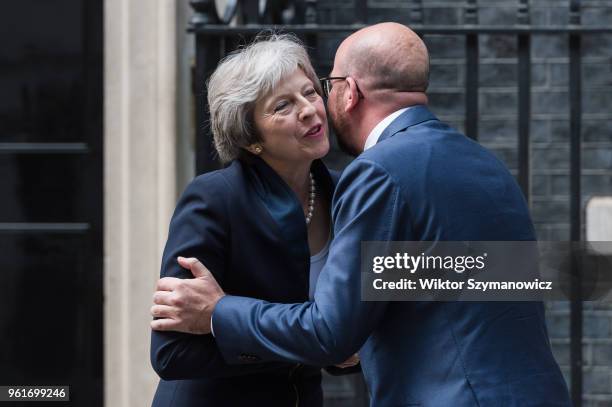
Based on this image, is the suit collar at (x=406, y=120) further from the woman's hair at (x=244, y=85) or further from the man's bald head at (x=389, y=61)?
the woman's hair at (x=244, y=85)

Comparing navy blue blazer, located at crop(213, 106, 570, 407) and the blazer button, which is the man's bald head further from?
the blazer button

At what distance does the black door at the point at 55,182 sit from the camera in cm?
457

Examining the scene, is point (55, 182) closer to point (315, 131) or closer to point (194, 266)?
point (315, 131)

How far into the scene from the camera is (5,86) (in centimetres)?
462

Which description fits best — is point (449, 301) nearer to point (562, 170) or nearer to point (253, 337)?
point (253, 337)

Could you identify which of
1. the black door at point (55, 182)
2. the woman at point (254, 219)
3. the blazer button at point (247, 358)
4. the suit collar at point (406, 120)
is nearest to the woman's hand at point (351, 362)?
the woman at point (254, 219)

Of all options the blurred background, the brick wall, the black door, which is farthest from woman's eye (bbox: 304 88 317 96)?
the black door

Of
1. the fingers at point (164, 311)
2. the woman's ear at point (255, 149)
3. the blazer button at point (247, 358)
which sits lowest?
the blazer button at point (247, 358)

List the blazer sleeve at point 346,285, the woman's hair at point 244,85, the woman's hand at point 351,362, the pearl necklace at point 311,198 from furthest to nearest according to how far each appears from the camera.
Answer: the woman's hand at point 351,362
the pearl necklace at point 311,198
the woman's hair at point 244,85
the blazer sleeve at point 346,285

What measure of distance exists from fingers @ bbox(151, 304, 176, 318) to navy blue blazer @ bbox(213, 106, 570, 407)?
0.19 meters

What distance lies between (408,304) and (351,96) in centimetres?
46

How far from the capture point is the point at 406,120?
2.42 metres

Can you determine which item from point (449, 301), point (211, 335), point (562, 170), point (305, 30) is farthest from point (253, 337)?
point (562, 170)

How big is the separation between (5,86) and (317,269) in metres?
2.29
